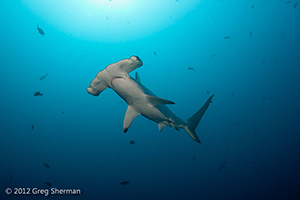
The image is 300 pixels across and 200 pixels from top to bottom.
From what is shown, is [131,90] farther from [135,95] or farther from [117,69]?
[117,69]

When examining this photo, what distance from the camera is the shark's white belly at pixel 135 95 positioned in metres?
2.95

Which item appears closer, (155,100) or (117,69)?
(117,69)

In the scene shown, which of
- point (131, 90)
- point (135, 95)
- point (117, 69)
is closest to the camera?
point (117, 69)

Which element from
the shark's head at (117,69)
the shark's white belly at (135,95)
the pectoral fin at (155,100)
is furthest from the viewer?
the pectoral fin at (155,100)

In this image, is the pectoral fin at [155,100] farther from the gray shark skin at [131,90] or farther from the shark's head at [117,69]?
the shark's head at [117,69]

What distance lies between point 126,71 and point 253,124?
31065mm

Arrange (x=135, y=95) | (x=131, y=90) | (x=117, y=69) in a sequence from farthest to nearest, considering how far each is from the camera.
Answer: (x=135, y=95) → (x=131, y=90) → (x=117, y=69)

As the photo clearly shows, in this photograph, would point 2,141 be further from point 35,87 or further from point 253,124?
point 253,124

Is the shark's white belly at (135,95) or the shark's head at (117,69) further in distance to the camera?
the shark's white belly at (135,95)

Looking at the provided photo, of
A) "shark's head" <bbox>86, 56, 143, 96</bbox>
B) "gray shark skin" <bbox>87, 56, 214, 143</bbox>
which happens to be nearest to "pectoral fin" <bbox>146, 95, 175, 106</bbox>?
"gray shark skin" <bbox>87, 56, 214, 143</bbox>

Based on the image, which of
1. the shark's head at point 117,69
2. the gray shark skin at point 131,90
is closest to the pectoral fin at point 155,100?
the gray shark skin at point 131,90

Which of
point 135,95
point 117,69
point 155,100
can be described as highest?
point 117,69

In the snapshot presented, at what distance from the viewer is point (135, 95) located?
3.15 meters

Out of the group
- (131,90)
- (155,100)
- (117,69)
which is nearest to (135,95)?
(131,90)
